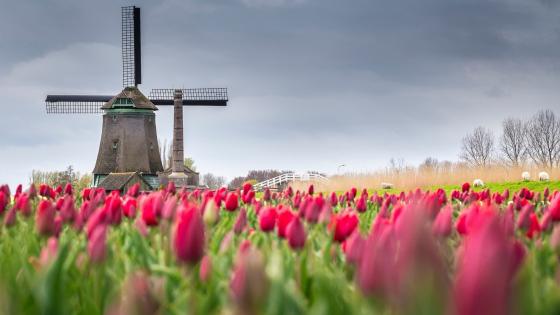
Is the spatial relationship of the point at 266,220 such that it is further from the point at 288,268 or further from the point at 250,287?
the point at 250,287

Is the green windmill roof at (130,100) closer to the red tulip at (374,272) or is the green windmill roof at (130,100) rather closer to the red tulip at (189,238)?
the red tulip at (189,238)

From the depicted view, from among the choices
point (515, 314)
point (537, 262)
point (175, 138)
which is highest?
point (175, 138)

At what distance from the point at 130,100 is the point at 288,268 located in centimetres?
4060

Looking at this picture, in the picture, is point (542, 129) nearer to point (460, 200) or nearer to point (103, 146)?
point (103, 146)

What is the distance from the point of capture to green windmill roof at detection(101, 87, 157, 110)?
41.1 meters

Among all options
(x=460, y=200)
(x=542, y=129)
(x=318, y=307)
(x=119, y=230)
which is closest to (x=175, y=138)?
(x=460, y=200)

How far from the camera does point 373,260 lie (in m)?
1.11

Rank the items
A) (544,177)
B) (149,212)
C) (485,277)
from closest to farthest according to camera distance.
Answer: (485,277) < (149,212) < (544,177)

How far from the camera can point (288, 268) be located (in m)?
1.93

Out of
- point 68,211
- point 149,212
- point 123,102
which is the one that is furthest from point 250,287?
point 123,102

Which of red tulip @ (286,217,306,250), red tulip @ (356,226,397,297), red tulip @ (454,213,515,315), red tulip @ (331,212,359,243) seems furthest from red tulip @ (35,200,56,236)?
red tulip @ (454,213,515,315)

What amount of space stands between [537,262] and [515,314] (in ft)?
6.81

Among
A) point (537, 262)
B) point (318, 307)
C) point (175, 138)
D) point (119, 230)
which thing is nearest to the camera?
point (318, 307)

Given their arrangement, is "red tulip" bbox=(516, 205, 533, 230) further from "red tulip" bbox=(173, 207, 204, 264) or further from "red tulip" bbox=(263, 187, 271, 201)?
"red tulip" bbox=(263, 187, 271, 201)
